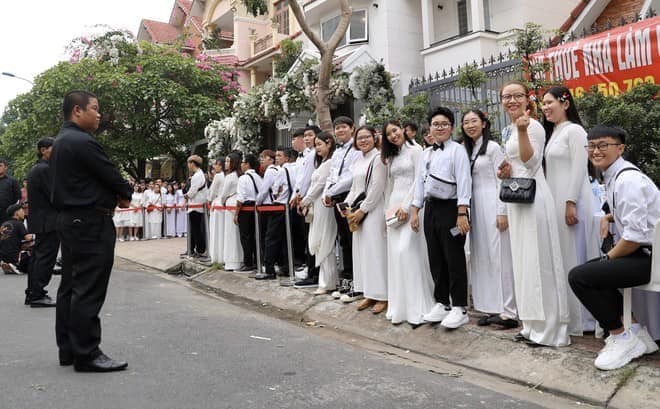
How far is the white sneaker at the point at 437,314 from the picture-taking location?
512cm

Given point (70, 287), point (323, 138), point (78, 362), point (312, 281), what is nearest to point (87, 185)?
point (70, 287)

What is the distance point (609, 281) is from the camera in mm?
3756

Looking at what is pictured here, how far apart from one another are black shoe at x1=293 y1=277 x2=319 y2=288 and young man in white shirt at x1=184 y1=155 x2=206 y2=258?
3938 mm

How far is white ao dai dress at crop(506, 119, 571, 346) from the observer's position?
4336 millimetres

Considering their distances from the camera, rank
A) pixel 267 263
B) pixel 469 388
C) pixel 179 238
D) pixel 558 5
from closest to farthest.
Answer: pixel 469 388 < pixel 267 263 < pixel 558 5 < pixel 179 238

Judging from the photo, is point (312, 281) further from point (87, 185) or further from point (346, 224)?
point (87, 185)

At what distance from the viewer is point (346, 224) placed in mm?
6578

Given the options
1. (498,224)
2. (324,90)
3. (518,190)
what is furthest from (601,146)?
(324,90)

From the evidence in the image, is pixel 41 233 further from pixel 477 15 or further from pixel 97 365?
pixel 477 15

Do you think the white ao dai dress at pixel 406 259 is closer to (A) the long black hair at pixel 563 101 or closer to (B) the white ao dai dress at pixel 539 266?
(B) the white ao dai dress at pixel 539 266

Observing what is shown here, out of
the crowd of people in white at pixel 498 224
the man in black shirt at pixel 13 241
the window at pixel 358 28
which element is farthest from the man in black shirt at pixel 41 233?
the window at pixel 358 28

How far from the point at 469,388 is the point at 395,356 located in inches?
42.6

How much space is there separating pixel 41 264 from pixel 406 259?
4.80 metres

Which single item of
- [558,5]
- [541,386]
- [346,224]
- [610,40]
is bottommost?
[541,386]
